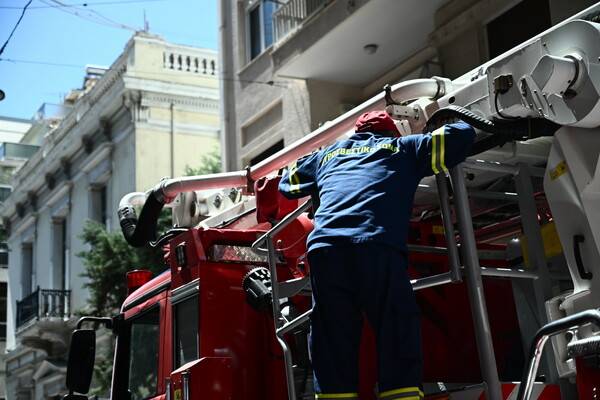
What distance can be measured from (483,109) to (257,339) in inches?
82.7

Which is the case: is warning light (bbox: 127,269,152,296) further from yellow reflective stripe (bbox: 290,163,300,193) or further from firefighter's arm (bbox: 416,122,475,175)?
firefighter's arm (bbox: 416,122,475,175)

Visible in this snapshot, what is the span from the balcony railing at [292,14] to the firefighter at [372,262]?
12.9 m

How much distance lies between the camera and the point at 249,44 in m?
21.3

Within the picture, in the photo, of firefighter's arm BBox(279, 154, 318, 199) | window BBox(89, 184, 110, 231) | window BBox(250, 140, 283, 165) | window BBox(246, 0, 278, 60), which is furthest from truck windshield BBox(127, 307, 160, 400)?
window BBox(89, 184, 110, 231)

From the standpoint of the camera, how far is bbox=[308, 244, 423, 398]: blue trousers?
410 centimetres

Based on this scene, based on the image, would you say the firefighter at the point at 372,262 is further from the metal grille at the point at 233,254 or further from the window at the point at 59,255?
the window at the point at 59,255

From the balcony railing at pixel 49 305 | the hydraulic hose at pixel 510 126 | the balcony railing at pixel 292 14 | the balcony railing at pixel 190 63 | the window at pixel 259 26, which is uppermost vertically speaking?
the balcony railing at pixel 190 63

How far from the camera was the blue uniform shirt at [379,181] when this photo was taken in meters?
4.23

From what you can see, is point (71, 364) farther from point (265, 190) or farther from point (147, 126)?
point (147, 126)

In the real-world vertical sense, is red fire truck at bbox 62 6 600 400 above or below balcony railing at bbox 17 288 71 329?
below

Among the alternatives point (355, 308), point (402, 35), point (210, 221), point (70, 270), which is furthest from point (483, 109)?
point (70, 270)

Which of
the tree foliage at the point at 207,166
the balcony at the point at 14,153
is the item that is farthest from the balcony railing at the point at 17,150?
the tree foliage at the point at 207,166

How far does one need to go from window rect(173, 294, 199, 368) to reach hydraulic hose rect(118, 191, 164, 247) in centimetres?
179

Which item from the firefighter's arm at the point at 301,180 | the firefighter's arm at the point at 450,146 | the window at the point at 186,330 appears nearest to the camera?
the firefighter's arm at the point at 450,146
